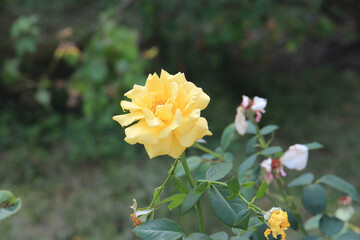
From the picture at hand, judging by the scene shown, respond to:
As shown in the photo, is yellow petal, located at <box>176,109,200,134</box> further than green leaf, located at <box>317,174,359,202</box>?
No

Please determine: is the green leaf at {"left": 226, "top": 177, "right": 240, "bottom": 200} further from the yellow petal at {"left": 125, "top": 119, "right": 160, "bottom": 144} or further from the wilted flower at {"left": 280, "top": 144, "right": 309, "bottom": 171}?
the wilted flower at {"left": 280, "top": 144, "right": 309, "bottom": 171}

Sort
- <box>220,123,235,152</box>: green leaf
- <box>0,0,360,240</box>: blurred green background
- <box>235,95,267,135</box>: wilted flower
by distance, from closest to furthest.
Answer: <box>235,95,267,135</box>: wilted flower < <box>220,123,235,152</box>: green leaf < <box>0,0,360,240</box>: blurred green background

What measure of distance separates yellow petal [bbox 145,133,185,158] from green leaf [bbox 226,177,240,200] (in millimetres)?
81

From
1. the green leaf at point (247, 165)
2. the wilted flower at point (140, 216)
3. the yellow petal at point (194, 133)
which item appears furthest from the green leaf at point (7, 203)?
the green leaf at point (247, 165)

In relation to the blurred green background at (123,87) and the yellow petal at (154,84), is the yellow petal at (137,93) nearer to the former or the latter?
the yellow petal at (154,84)

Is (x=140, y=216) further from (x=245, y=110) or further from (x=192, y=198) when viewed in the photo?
(x=245, y=110)

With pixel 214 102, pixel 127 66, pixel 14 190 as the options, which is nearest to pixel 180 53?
pixel 214 102

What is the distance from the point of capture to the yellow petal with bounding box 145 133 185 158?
0.54 m

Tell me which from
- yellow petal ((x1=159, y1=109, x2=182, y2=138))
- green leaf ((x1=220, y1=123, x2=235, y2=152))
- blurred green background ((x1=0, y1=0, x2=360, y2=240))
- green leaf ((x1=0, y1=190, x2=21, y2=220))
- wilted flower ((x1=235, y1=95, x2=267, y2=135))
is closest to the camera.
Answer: yellow petal ((x1=159, y1=109, x2=182, y2=138))

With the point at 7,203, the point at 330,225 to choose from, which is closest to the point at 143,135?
the point at 7,203

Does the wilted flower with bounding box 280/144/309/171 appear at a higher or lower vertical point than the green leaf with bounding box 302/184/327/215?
higher

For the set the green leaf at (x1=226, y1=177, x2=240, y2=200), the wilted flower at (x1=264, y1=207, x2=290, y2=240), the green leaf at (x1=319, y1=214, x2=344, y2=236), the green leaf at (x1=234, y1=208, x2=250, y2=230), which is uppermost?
the green leaf at (x1=226, y1=177, x2=240, y2=200)

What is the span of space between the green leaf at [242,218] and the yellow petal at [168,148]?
12 centimetres

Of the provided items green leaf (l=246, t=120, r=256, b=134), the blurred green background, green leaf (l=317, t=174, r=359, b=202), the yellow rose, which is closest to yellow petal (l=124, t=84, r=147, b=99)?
the yellow rose
